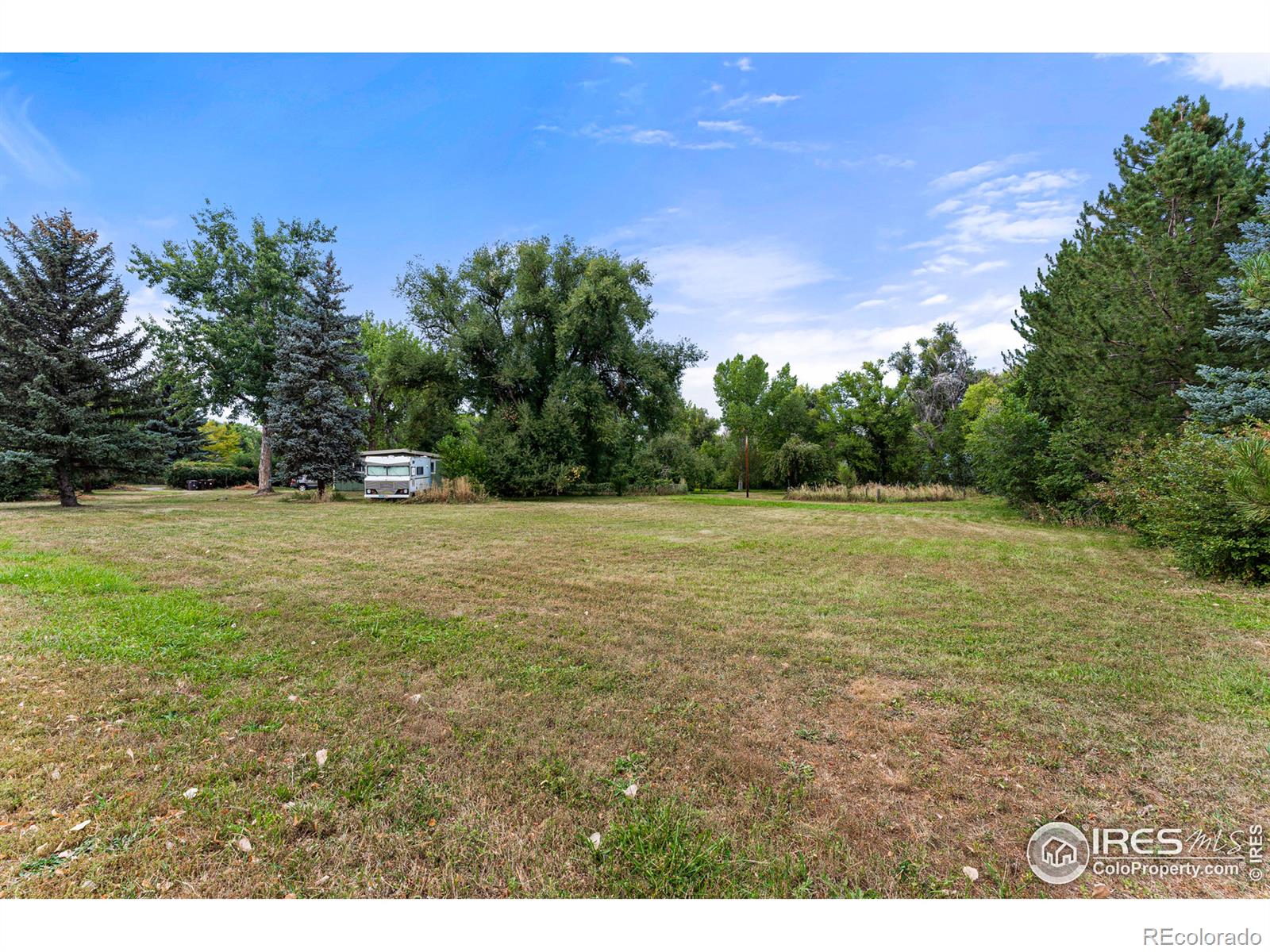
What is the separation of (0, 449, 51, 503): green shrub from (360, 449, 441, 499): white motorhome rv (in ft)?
27.1

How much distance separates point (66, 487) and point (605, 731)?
21.2 m

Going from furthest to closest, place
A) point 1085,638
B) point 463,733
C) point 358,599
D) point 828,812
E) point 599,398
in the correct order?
point 599,398 → point 358,599 → point 1085,638 → point 463,733 → point 828,812

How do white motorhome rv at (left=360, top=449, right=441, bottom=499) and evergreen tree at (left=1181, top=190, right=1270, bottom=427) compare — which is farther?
white motorhome rv at (left=360, top=449, right=441, bottom=499)

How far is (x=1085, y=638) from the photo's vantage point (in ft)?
13.4

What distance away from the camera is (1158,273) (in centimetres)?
938

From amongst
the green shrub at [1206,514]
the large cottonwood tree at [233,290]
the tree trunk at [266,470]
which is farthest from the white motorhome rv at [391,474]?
the green shrub at [1206,514]

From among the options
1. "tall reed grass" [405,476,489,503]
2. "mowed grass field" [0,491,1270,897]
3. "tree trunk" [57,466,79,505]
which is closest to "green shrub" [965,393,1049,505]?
"mowed grass field" [0,491,1270,897]

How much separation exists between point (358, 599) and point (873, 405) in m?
27.2

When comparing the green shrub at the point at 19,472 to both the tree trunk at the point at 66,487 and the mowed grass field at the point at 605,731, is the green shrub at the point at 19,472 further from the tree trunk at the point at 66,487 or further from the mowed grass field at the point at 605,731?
the mowed grass field at the point at 605,731

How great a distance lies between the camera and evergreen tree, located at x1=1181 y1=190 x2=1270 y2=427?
7.52 m

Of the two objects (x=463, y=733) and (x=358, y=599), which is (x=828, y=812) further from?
(x=358, y=599)

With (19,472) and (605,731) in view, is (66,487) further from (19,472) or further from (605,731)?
(605,731)

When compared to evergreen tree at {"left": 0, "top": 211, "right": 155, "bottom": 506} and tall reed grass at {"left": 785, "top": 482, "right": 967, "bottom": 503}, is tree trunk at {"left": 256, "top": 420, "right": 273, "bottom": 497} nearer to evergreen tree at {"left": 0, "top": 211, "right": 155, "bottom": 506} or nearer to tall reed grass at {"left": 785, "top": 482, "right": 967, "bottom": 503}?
evergreen tree at {"left": 0, "top": 211, "right": 155, "bottom": 506}
